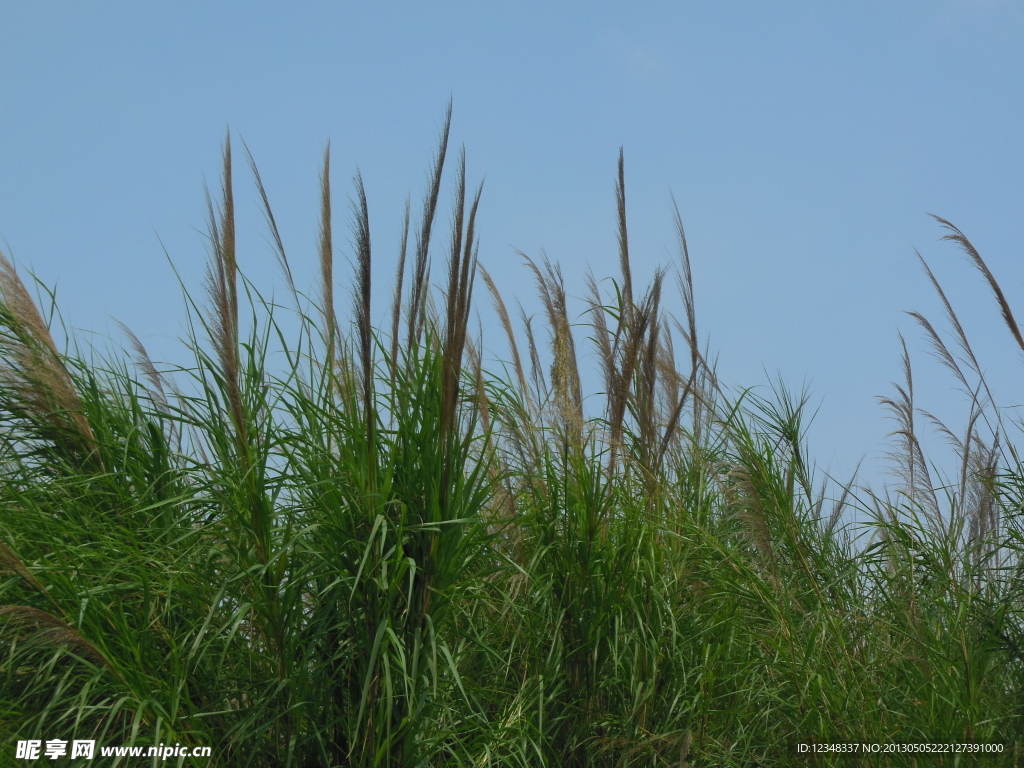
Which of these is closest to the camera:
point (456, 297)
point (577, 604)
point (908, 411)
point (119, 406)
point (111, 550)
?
point (456, 297)

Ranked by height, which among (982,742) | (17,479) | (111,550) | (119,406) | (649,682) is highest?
(119,406)

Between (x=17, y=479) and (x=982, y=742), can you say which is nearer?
(x=982, y=742)

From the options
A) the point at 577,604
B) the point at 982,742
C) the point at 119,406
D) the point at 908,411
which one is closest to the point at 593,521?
the point at 577,604

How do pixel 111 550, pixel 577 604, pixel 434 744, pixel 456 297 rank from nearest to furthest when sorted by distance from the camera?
pixel 456 297 < pixel 434 744 < pixel 111 550 < pixel 577 604

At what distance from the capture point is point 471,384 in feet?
10.4

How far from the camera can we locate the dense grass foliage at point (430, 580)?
2365 mm

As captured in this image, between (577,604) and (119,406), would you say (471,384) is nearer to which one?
(577,604)

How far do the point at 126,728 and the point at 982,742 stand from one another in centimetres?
242

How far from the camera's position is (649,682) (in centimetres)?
276

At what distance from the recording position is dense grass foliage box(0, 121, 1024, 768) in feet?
7.76

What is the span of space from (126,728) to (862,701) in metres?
2.15

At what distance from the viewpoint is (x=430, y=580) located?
8.04ft

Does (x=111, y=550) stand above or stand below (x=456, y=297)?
below

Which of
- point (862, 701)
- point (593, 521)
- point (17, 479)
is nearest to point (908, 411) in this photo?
point (862, 701)
